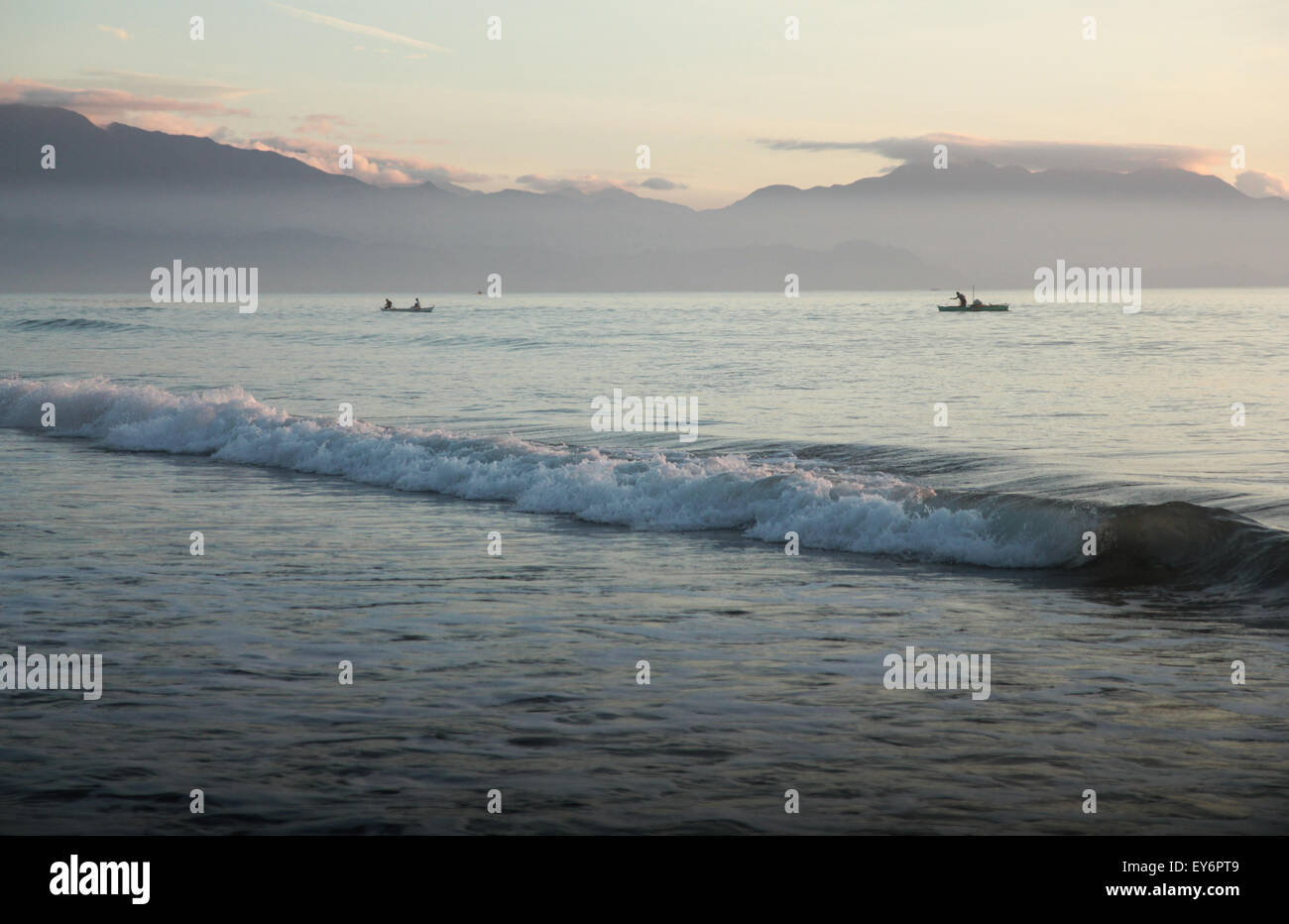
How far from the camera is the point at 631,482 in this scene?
21781 millimetres

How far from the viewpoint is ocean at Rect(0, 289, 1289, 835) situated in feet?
24.8

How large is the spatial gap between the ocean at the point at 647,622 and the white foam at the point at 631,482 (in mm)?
75

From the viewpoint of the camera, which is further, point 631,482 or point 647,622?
point 631,482

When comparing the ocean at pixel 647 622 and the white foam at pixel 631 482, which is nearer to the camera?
the ocean at pixel 647 622

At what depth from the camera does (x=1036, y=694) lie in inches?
389

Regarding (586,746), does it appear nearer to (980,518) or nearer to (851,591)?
(851,591)

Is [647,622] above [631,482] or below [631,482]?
below

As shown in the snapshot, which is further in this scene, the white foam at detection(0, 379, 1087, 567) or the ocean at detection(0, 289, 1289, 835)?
the white foam at detection(0, 379, 1087, 567)

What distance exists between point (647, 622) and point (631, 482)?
9.35 meters

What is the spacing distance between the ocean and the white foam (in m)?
0.07

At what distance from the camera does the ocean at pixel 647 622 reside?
7.55 meters
